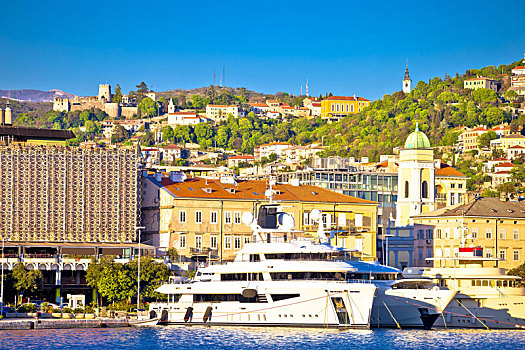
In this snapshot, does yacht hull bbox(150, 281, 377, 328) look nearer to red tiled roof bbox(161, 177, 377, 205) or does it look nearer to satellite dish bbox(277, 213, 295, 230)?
satellite dish bbox(277, 213, 295, 230)

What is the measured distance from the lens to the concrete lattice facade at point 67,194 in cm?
8956

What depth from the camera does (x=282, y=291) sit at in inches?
2680

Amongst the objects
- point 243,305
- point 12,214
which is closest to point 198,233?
point 12,214

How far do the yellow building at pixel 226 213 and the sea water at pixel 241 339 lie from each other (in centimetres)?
2024

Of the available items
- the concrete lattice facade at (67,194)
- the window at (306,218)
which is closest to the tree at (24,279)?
the concrete lattice facade at (67,194)

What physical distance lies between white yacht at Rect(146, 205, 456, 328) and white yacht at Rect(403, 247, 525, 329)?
3.39 metres

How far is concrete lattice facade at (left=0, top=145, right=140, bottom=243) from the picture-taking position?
89.6 meters

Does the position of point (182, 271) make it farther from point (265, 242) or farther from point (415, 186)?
point (415, 186)

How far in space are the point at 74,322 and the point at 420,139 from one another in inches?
2547

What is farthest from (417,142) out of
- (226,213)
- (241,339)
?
(241,339)

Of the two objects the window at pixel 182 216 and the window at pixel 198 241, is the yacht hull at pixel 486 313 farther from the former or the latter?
the window at pixel 182 216

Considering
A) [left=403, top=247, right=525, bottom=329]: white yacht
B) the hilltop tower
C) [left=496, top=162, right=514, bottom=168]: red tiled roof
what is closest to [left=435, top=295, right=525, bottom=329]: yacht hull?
[left=403, top=247, right=525, bottom=329]: white yacht

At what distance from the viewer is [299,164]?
7771 inches

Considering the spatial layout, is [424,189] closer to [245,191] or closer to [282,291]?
[245,191]
